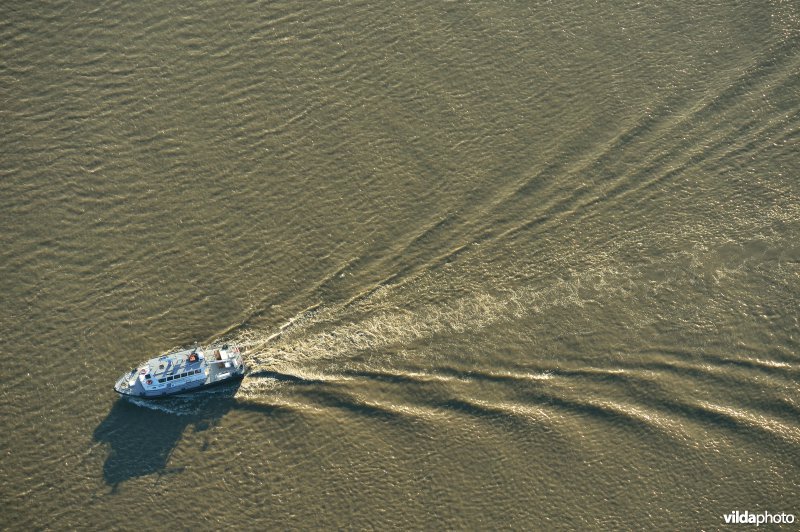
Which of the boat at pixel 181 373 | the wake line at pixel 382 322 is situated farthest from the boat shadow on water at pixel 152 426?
the wake line at pixel 382 322

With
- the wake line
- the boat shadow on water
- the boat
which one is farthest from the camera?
the wake line

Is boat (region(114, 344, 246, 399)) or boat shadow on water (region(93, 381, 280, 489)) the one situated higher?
boat (region(114, 344, 246, 399))

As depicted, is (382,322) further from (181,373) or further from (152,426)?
(152,426)

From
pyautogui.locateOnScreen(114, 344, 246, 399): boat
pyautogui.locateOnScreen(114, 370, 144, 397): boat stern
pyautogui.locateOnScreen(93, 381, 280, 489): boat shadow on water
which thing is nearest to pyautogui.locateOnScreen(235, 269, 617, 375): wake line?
pyautogui.locateOnScreen(114, 344, 246, 399): boat

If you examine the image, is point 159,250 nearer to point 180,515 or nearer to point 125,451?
point 125,451

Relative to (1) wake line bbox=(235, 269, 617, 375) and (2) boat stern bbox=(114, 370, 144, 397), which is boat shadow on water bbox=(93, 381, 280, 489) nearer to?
(2) boat stern bbox=(114, 370, 144, 397)
